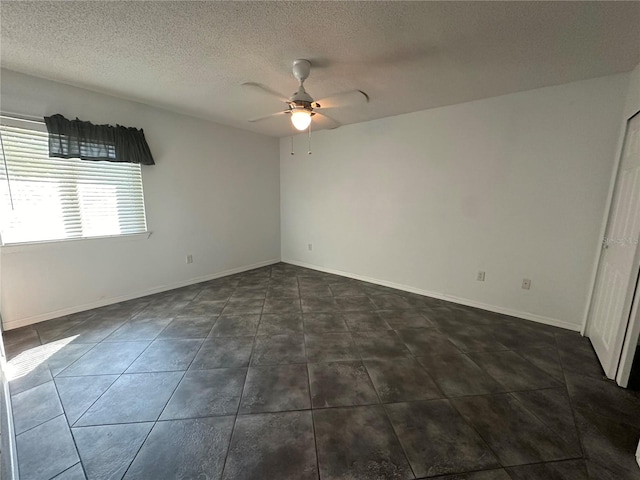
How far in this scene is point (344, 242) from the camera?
4410 millimetres

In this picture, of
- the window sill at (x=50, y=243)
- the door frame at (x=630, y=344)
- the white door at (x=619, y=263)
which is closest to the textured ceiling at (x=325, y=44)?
the white door at (x=619, y=263)

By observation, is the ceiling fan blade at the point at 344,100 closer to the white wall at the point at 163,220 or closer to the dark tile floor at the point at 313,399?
the white wall at the point at 163,220

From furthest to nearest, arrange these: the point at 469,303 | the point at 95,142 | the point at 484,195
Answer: the point at 469,303 < the point at 484,195 < the point at 95,142

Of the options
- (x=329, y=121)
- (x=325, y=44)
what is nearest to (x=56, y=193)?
(x=325, y=44)

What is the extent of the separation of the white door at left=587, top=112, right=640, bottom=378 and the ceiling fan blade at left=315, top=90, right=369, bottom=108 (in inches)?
91.1

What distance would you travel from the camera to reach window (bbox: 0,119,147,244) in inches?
97.3

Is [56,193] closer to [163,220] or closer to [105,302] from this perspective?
[163,220]

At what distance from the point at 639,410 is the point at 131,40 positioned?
434 centimetres

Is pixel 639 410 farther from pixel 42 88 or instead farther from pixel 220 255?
pixel 42 88

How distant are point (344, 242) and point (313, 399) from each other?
289 cm

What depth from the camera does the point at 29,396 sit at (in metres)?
1.75

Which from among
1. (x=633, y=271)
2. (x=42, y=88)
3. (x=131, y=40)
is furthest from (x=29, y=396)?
(x=633, y=271)

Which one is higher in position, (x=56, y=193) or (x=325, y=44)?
(x=325, y=44)

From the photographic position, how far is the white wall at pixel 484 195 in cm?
252
